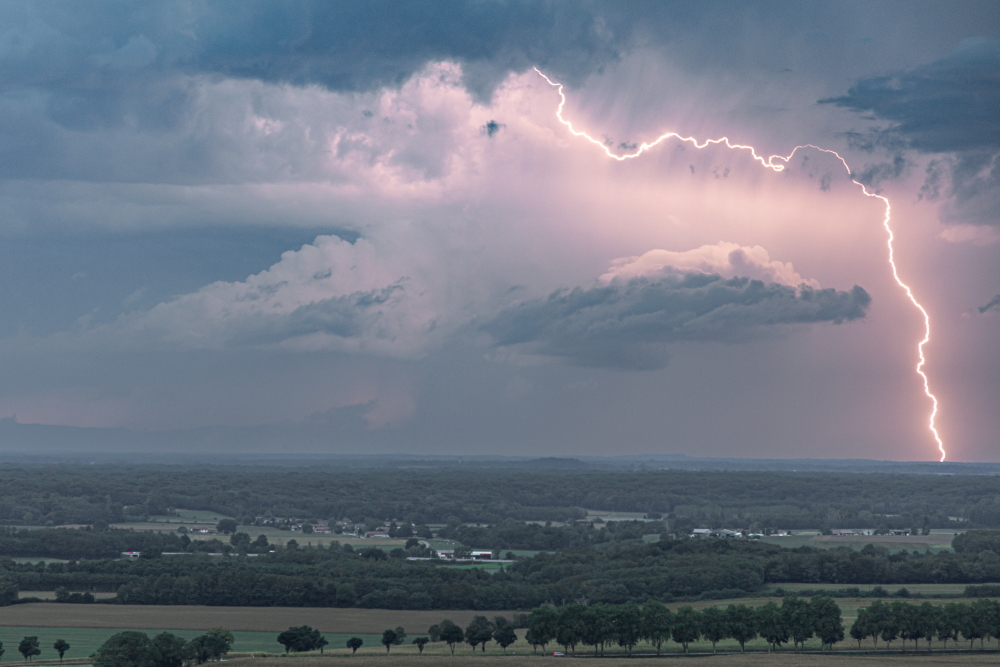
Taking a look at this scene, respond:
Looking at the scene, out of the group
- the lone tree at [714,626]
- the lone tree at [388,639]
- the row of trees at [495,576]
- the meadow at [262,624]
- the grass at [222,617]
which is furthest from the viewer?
the row of trees at [495,576]

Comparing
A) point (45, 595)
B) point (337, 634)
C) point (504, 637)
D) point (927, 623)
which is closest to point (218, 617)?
point (337, 634)

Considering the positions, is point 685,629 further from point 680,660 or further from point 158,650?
point 158,650

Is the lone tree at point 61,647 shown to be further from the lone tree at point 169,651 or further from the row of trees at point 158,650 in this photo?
the lone tree at point 169,651

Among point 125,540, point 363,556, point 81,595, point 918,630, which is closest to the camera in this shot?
point 918,630

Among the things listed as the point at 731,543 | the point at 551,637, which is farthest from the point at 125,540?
the point at 551,637

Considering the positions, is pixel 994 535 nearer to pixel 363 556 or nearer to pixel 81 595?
pixel 363 556

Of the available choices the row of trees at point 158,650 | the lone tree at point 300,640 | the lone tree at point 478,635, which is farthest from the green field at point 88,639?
the lone tree at point 478,635
